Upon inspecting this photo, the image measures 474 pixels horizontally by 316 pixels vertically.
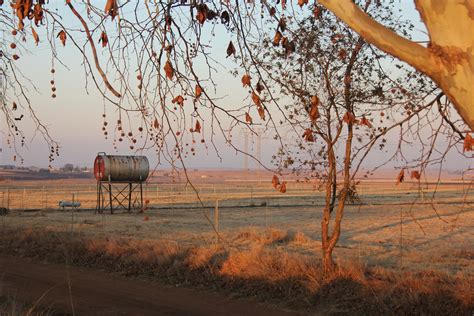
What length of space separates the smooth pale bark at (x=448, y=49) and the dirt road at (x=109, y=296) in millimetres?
7866

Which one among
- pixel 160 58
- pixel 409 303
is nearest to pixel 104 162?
pixel 409 303

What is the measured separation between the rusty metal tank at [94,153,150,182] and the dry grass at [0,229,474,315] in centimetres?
2230

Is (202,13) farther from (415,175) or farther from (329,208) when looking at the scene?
(329,208)

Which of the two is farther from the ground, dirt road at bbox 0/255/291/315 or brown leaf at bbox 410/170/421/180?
brown leaf at bbox 410/170/421/180

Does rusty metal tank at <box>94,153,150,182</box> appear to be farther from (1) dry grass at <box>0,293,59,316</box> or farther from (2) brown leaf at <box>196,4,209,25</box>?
(2) brown leaf at <box>196,4,209,25</box>

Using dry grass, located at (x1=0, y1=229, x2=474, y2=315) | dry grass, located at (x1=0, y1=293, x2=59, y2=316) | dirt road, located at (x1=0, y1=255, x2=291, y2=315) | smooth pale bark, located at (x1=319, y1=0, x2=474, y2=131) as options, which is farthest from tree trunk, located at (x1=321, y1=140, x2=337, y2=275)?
smooth pale bark, located at (x1=319, y1=0, x2=474, y2=131)

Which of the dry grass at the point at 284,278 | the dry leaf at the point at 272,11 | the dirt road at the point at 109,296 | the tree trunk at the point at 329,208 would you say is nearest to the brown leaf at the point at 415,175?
the dry leaf at the point at 272,11

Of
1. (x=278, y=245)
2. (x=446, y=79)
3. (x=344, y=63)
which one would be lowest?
(x=278, y=245)

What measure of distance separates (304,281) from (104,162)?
2987 cm

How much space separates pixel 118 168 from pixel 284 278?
2948 cm

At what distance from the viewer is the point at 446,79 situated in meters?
2.65

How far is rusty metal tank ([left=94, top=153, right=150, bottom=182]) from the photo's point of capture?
130ft

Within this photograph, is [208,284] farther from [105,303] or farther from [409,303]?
[409,303]

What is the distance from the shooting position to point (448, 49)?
102 inches
